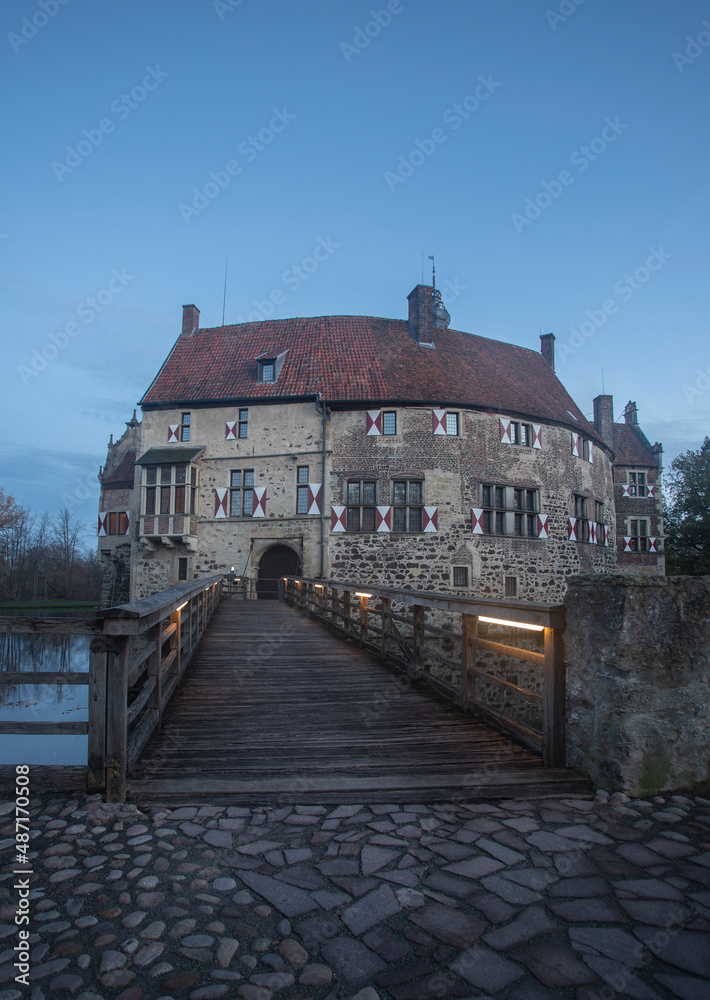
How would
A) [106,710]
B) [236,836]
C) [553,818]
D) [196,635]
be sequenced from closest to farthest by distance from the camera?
[236,836] < [553,818] < [106,710] < [196,635]

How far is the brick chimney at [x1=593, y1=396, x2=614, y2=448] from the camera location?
3059 centimetres

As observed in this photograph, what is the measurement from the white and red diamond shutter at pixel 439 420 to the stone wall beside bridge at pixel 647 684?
55.0 ft

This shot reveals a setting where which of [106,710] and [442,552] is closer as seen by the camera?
[106,710]

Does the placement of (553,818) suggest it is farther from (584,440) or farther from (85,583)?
(85,583)

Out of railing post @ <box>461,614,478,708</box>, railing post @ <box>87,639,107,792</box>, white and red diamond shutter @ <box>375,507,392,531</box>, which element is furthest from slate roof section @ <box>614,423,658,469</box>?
railing post @ <box>87,639,107,792</box>

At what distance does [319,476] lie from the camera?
811 inches

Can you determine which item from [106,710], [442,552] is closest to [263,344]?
[442,552]

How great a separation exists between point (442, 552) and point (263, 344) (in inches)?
442

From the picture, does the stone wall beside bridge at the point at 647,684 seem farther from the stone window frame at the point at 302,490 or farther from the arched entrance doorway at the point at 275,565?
the arched entrance doorway at the point at 275,565

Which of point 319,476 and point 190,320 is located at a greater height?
point 190,320

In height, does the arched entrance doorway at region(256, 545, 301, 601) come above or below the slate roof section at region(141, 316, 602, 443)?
below

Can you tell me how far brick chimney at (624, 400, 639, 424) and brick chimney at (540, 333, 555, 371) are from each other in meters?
10.2

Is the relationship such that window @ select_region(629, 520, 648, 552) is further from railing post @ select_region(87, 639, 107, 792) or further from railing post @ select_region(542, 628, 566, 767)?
railing post @ select_region(87, 639, 107, 792)

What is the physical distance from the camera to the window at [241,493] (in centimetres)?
2130
